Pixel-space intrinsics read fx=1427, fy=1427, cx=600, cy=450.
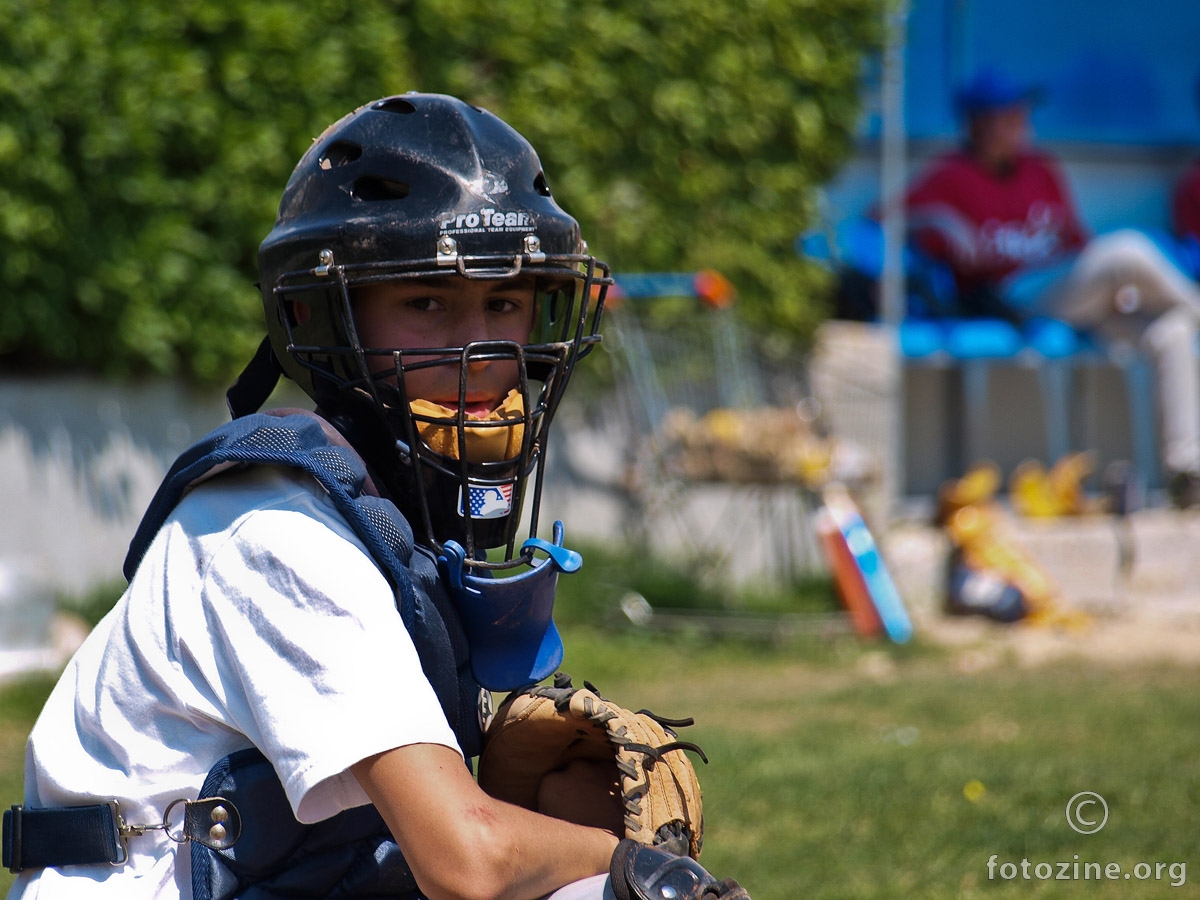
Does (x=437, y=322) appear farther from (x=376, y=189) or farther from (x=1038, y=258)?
(x=1038, y=258)

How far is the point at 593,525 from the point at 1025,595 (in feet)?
7.66

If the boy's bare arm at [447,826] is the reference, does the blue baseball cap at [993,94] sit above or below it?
below

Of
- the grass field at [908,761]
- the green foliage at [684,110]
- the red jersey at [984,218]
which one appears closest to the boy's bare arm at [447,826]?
the grass field at [908,761]

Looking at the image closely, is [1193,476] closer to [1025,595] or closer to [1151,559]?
[1151,559]

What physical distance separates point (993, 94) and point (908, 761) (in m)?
5.54

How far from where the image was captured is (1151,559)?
326 inches

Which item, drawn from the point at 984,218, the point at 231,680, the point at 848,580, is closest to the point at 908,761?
the point at 848,580

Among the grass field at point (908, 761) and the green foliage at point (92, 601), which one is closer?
the grass field at point (908, 761)

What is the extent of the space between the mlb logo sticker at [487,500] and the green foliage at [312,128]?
→ 463 centimetres

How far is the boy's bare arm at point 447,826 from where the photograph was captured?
5.24ft

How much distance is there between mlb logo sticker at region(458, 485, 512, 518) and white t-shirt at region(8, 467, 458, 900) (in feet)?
0.83

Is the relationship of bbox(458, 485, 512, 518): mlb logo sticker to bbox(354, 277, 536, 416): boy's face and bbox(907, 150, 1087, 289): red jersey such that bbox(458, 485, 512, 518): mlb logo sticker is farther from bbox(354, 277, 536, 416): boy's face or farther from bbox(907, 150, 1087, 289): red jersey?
bbox(907, 150, 1087, 289): red jersey

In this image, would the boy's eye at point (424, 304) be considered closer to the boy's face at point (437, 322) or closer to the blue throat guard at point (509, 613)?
the boy's face at point (437, 322)

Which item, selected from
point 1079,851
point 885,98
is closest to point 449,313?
point 1079,851
